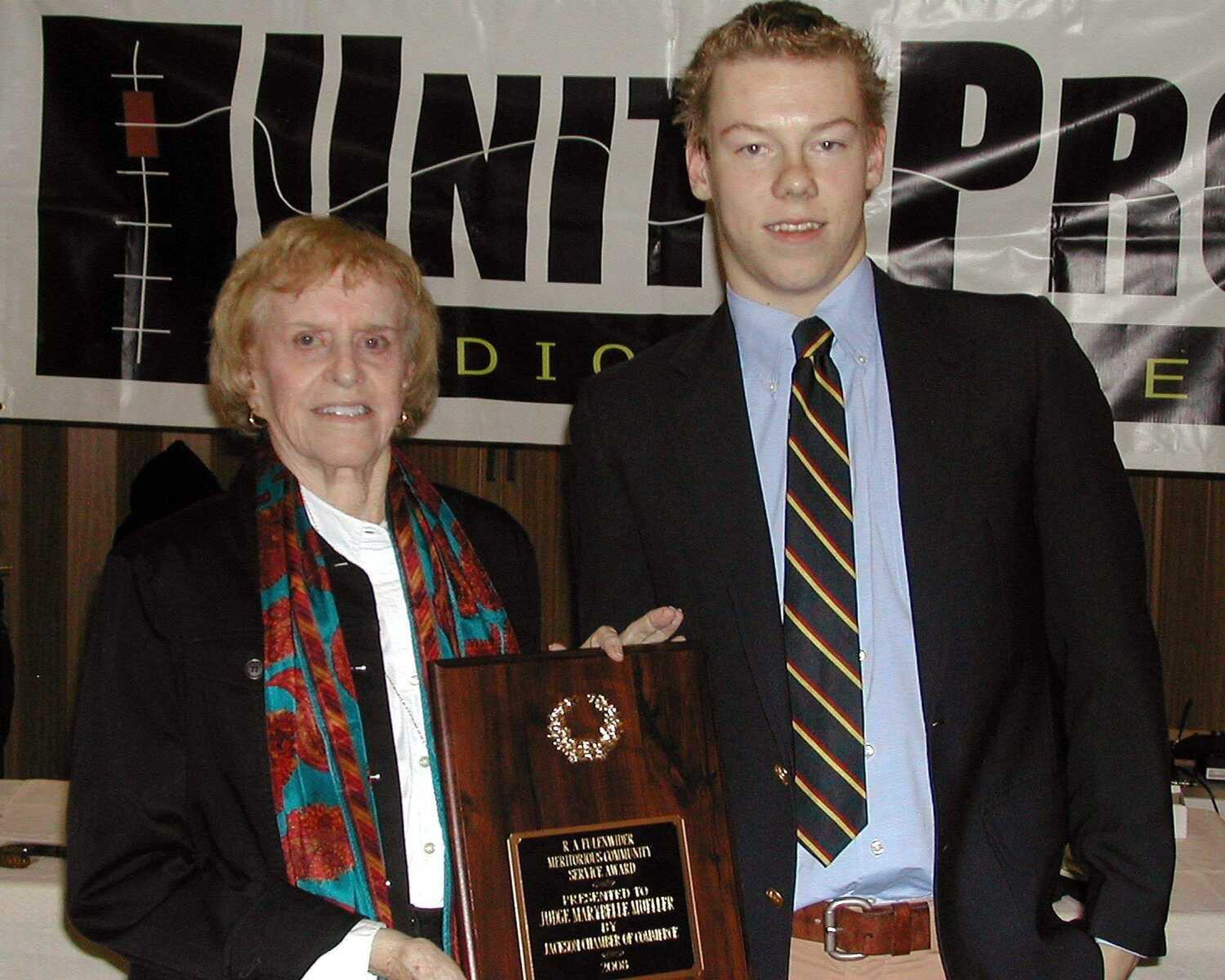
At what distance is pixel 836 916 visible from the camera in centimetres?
167

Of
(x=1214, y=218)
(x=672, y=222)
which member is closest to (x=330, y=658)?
(x=672, y=222)

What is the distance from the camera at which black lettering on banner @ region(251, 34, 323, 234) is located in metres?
3.98

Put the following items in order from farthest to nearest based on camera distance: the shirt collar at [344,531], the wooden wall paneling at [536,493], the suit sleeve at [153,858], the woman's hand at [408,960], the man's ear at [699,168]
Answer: the wooden wall paneling at [536,493]
the shirt collar at [344,531]
the man's ear at [699,168]
the suit sleeve at [153,858]
the woman's hand at [408,960]

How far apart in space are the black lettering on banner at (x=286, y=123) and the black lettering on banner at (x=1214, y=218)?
2477 mm

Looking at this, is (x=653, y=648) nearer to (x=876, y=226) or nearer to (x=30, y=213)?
(x=876, y=226)

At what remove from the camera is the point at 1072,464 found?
1.69 meters

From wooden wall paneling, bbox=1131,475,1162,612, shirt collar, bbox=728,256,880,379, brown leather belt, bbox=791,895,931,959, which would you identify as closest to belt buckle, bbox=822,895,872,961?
brown leather belt, bbox=791,895,931,959

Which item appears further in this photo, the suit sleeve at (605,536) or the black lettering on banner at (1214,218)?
the black lettering on banner at (1214,218)

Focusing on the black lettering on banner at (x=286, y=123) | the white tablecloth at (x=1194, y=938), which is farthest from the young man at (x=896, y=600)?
the black lettering on banner at (x=286, y=123)

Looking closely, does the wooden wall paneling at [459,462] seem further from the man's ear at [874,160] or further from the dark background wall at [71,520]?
the man's ear at [874,160]

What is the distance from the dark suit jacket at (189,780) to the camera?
1.65 metres

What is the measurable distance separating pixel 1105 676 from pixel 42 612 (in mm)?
4317

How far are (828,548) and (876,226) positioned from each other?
240 cm

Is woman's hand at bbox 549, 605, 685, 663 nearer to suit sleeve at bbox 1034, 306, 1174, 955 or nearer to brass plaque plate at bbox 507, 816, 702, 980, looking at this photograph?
brass plaque plate at bbox 507, 816, 702, 980
